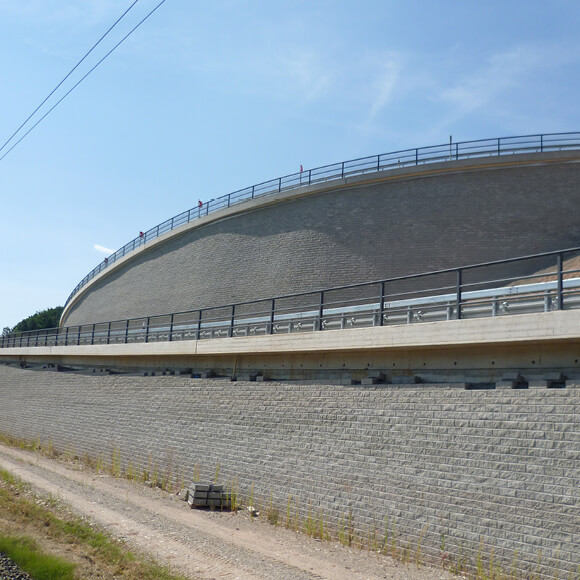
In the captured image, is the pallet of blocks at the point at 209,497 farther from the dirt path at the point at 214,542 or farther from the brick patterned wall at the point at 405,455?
the brick patterned wall at the point at 405,455

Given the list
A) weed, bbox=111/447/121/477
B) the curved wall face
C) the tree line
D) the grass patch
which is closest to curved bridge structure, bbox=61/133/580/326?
the curved wall face

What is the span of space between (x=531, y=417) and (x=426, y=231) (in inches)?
651

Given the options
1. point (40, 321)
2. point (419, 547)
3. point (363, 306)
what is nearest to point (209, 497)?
point (419, 547)

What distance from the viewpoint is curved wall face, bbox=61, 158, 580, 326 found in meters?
24.2

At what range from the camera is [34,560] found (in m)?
8.61

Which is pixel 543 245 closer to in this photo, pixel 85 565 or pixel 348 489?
pixel 348 489

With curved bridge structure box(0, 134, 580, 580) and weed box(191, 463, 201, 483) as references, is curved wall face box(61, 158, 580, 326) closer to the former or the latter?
curved bridge structure box(0, 134, 580, 580)

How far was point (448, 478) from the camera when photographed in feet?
33.0

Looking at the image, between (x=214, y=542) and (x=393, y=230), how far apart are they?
17019 mm

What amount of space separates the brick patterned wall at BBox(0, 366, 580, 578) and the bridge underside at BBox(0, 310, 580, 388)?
0.30m

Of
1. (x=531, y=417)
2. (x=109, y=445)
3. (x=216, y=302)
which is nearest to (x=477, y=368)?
(x=531, y=417)

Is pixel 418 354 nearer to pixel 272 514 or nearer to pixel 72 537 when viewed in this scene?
pixel 272 514

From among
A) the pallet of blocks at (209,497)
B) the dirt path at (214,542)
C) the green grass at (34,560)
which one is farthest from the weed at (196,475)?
the green grass at (34,560)

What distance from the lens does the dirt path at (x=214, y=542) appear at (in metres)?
9.48
